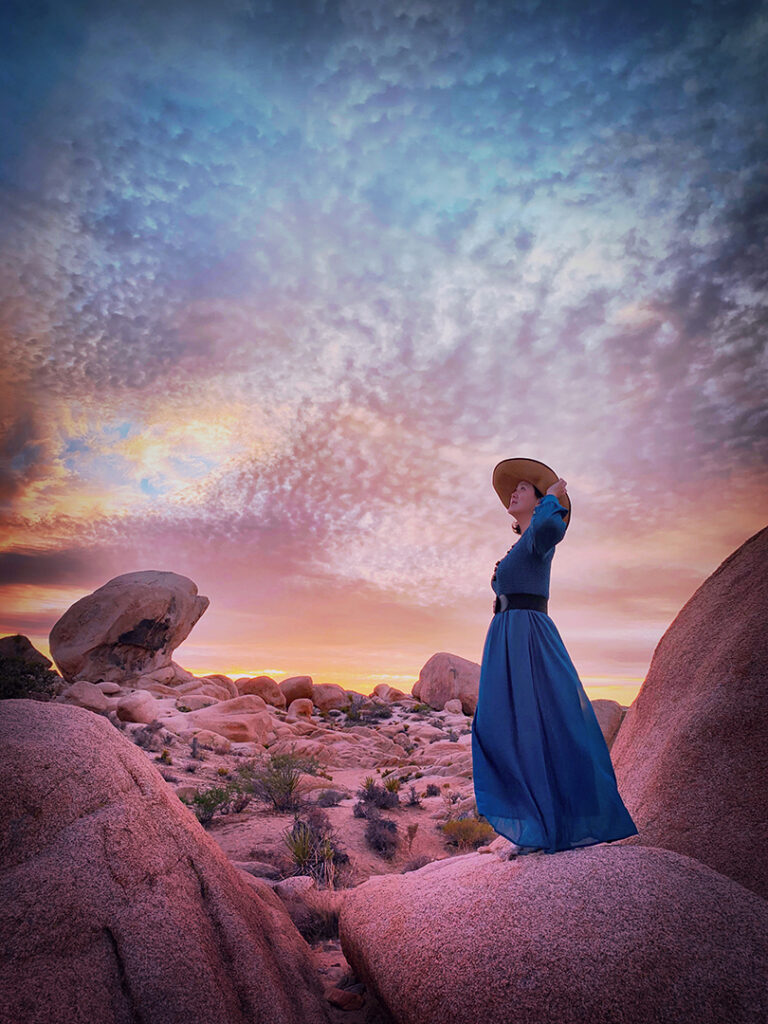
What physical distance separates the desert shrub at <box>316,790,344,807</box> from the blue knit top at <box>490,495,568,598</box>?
775cm

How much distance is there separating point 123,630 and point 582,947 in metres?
32.5

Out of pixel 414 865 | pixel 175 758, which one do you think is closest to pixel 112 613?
pixel 175 758

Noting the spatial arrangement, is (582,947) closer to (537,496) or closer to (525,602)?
(525,602)

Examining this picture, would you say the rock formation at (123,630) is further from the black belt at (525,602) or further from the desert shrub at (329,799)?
the black belt at (525,602)

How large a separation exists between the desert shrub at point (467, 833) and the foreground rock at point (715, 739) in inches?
171

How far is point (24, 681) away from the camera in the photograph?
40.2 ft

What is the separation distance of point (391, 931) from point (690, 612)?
137 inches

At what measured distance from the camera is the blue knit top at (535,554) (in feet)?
12.7

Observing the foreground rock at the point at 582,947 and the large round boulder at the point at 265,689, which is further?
the large round boulder at the point at 265,689

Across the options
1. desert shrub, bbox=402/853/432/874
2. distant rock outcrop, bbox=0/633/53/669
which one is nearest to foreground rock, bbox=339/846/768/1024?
desert shrub, bbox=402/853/432/874

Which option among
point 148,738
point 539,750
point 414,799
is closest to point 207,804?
point 414,799

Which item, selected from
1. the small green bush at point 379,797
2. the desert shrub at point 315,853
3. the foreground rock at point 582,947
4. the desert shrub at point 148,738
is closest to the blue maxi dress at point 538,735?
the foreground rock at point 582,947

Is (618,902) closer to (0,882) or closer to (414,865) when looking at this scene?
(0,882)

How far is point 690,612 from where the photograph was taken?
15.4ft
